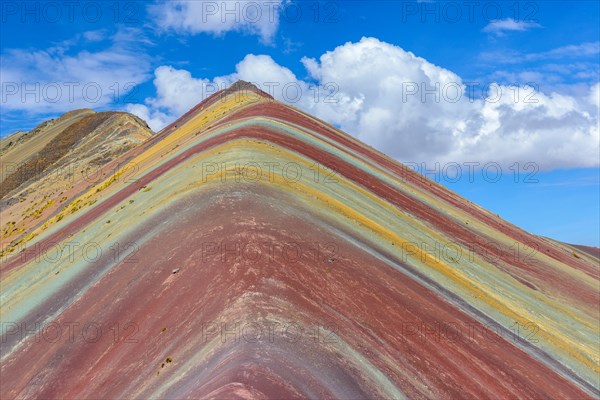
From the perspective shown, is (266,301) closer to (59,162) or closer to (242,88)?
(242,88)

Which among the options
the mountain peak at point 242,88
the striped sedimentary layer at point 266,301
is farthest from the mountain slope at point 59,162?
the striped sedimentary layer at point 266,301

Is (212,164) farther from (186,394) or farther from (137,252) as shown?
(186,394)

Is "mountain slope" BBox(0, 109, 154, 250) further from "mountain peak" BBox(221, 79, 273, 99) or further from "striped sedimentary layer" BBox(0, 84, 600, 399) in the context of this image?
"striped sedimentary layer" BBox(0, 84, 600, 399)

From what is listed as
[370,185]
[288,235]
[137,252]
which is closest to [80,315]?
[137,252]

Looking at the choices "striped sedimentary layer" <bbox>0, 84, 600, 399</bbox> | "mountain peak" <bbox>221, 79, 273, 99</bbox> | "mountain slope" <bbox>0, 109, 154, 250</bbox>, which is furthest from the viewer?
"mountain peak" <bbox>221, 79, 273, 99</bbox>

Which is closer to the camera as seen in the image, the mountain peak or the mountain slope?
the mountain slope

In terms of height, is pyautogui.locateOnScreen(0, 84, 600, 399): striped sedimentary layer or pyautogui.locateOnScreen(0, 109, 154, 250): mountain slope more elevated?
pyautogui.locateOnScreen(0, 109, 154, 250): mountain slope

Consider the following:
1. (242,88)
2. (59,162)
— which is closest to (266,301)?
(242,88)

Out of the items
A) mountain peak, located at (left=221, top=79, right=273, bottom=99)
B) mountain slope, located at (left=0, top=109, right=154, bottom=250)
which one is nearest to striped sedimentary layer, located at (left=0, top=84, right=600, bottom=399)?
mountain slope, located at (left=0, top=109, right=154, bottom=250)
